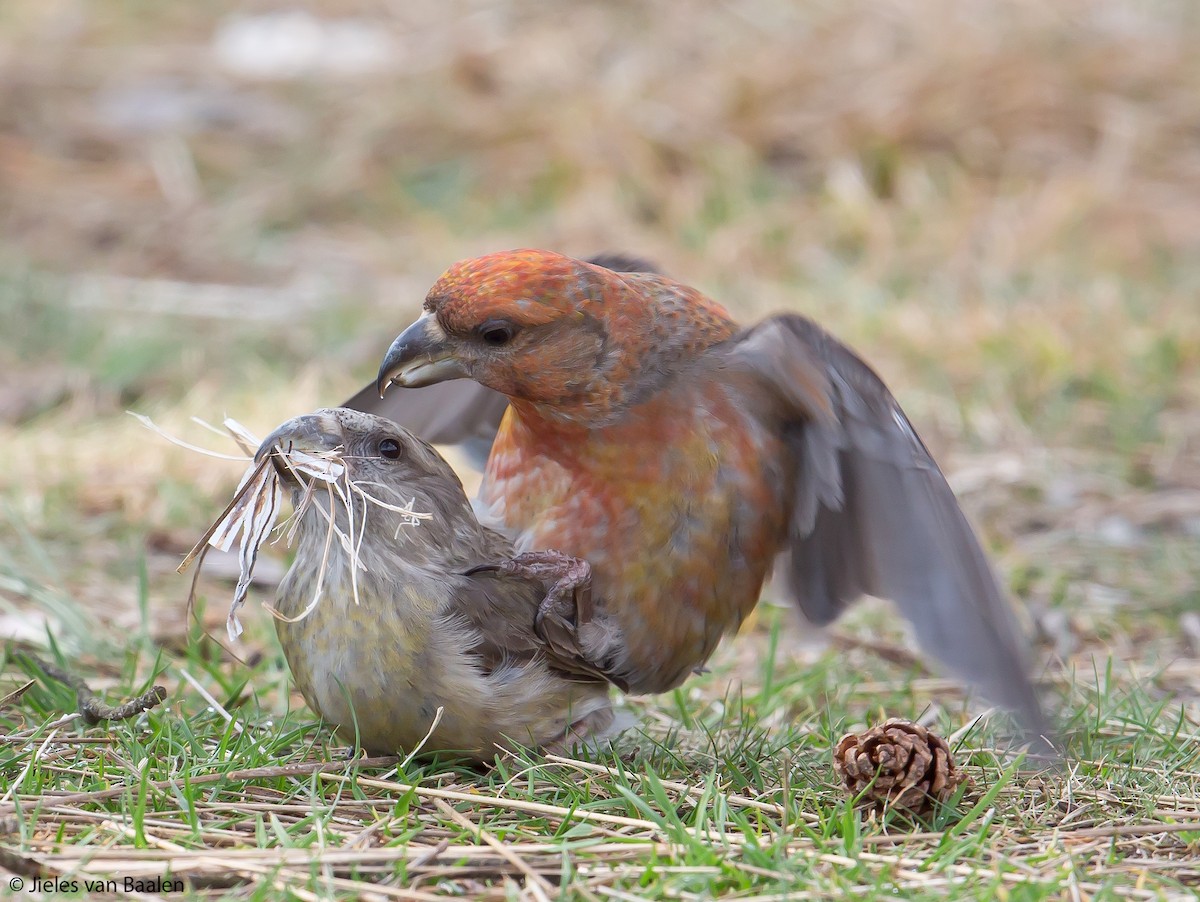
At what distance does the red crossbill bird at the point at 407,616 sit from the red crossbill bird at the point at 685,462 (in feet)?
0.57

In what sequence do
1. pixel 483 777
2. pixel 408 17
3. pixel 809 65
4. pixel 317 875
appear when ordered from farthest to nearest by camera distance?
pixel 408 17, pixel 809 65, pixel 483 777, pixel 317 875

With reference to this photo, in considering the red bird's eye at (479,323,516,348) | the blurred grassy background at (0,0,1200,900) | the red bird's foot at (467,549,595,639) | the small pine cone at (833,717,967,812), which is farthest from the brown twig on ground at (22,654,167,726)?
the small pine cone at (833,717,967,812)

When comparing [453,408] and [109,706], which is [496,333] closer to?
[453,408]

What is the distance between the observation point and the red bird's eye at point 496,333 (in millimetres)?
3133

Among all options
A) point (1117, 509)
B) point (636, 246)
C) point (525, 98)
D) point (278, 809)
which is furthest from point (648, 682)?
point (525, 98)

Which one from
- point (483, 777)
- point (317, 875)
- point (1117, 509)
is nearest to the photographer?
point (317, 875)

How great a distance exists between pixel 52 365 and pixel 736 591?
4.08 metres

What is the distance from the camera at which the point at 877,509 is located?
3.28m

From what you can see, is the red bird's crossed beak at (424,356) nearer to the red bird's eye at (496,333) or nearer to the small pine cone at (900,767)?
the red bird's eye at (496,333)

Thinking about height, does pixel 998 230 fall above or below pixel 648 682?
above

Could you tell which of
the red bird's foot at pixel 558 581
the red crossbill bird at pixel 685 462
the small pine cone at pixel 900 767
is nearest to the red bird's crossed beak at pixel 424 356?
the red crossbill bird at pixel 685 462

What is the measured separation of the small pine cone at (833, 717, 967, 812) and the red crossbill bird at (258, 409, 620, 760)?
63cm

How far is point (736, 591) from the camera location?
3.43 m

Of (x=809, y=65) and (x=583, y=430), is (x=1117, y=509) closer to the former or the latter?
(x=583, y=430)
